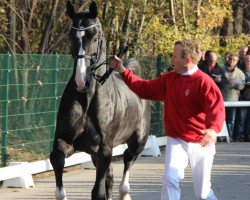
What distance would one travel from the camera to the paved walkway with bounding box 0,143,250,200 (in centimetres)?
1405

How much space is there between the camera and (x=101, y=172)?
11.6m

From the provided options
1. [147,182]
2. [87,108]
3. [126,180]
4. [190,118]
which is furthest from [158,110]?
[190,118]

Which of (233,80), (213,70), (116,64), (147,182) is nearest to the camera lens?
(116,64)

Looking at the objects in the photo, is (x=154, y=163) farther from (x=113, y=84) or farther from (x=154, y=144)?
(x=113, y=84)

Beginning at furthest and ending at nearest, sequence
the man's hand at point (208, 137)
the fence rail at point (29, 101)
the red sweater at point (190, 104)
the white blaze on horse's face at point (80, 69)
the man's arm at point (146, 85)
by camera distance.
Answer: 1. the fence rail at point (29, 101)
2. the white blaze on horse's face at point (80, 69)
3. the man's arm at point (146, 85)
4. the red sweater at point (190, 104)
5. the man's hand at point (208, 137)

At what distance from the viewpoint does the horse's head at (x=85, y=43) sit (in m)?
11.3

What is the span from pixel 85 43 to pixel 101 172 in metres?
1.51

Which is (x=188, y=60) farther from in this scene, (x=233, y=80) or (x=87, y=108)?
(x=233, y=80)

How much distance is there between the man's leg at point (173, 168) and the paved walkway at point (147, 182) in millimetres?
4028

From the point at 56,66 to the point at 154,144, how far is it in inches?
172

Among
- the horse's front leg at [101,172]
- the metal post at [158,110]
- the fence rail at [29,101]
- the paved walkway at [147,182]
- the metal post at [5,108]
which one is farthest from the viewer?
the metal post at [158,110]

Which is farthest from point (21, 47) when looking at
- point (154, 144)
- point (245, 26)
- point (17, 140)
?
point (245, 26)

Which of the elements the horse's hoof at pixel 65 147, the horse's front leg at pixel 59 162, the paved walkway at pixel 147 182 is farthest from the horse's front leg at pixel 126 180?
the horse's front leg at pixel 59 162

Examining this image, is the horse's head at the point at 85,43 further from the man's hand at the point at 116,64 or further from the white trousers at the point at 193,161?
the white trousers at the point at 193,161
